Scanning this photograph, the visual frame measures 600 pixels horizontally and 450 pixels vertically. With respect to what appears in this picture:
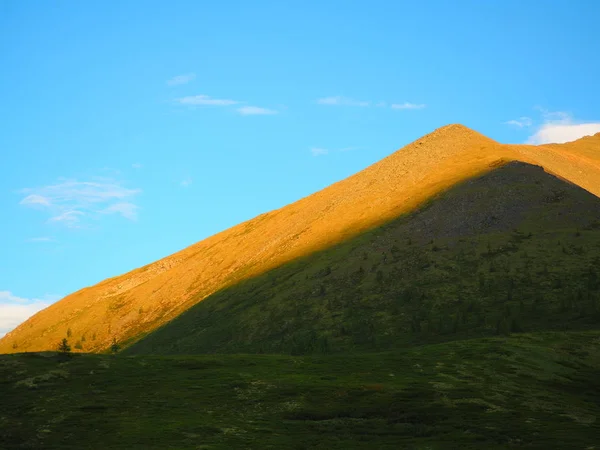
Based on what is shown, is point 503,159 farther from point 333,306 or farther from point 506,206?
point 333,306

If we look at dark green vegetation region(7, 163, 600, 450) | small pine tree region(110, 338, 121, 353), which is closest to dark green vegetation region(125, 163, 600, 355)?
dark green vegetation region(7, 163, 600, 450)

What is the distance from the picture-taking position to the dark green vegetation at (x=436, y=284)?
77750 mm

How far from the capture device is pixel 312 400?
149 feet

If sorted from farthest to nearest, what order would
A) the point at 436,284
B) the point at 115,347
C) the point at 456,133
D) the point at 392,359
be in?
the point at 456,133 → the point at 436,284 → the point at 115,347 → the point at 392,359

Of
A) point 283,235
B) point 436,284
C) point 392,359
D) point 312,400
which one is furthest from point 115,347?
point 283,235

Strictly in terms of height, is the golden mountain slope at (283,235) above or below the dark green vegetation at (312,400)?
above

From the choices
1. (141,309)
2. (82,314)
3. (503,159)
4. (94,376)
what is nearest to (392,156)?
(503,159)

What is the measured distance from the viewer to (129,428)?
1556 inches

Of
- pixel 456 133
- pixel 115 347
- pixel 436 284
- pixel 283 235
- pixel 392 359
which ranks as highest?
pixel 456 133

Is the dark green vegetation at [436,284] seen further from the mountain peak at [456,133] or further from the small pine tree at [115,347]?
the mountain peak at [456,133]

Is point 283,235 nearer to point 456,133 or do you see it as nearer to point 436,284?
point 456,133

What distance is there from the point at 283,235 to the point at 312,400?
100 metres

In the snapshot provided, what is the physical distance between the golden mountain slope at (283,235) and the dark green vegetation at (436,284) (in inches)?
382

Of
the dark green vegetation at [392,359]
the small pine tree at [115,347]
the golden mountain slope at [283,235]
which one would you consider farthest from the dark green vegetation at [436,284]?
the golden mountain slope at [283,235]
